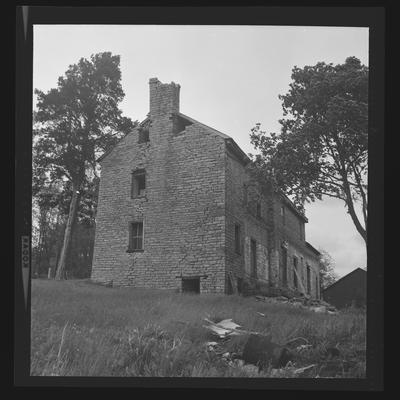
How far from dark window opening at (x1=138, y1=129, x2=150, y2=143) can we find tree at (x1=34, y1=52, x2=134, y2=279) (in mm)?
173

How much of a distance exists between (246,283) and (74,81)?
3.59m

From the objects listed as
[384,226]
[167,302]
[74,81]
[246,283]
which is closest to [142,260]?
[167,302]

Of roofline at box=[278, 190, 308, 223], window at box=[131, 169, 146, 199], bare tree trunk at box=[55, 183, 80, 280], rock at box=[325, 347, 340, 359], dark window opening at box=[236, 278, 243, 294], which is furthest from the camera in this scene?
window at box=[131, 169, 146, 199]

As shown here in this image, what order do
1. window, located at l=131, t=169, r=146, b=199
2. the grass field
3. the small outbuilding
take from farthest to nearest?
window, located at l=131, t=169, r=146, b=199 < the small outbuilding < the grass field

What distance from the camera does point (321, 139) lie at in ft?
27.0

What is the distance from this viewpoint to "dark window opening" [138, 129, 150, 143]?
27.3ft

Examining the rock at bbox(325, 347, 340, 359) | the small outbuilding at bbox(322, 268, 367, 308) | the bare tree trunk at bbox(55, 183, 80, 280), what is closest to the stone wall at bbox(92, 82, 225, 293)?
the bare tree trunk at bbox(55, 183, 80, 280)

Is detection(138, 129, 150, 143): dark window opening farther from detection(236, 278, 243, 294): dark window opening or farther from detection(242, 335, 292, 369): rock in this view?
detection(242, 335, 292, 369): rock

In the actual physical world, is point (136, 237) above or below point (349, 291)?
above

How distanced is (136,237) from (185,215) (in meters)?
0.75

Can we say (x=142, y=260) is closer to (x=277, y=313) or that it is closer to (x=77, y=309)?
(x=77, y=309)

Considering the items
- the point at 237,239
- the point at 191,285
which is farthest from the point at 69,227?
the point at 237,239

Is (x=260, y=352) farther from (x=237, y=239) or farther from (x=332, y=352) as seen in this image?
(x=237, y=239)

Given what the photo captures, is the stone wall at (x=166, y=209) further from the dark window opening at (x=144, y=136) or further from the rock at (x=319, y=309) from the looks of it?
the rock at (x=319, y=309)
